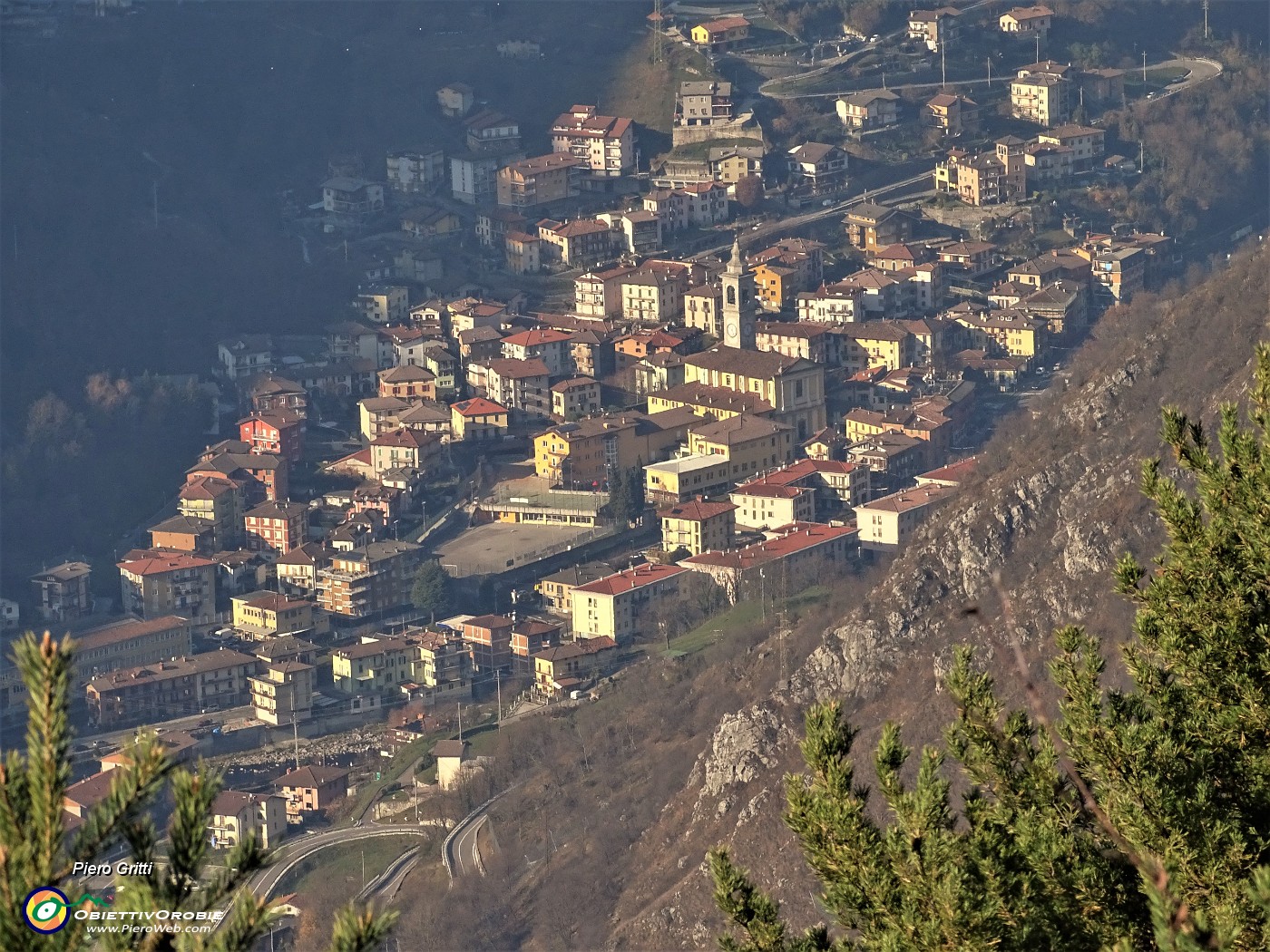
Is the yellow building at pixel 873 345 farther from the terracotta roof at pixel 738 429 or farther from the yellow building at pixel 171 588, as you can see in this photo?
the yellow building at pixel 171 588

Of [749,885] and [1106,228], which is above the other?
[749,885]

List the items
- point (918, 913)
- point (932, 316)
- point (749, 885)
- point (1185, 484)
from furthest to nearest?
1. point (932, 316)
2. point (1185, 484)
3. point (749, 885)
4. point (918, 913)

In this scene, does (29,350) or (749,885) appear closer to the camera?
(749,885)

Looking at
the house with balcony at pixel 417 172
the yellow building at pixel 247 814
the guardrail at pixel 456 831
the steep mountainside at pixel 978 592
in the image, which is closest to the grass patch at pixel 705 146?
the house with balcony at pixel 417 172

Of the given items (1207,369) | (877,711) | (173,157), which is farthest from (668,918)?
(173,157)

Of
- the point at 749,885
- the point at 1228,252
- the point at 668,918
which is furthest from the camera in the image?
the point at 1228,252

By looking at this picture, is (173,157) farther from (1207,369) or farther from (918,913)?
(918,913)

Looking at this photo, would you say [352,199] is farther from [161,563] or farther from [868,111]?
[161,563]
